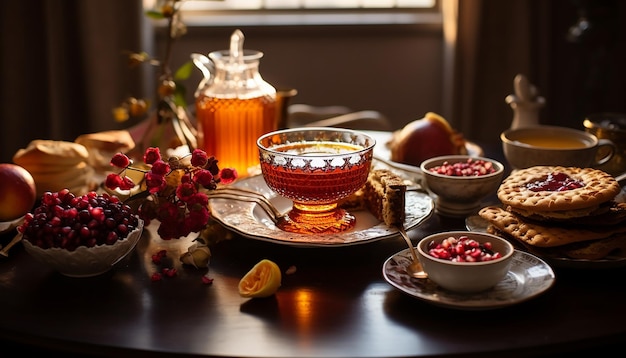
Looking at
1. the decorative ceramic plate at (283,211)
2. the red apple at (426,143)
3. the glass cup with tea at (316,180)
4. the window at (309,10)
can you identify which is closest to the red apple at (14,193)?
the decorative ceramic plate at (283,211)

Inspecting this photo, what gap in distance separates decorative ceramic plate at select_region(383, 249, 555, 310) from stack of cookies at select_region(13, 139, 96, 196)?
76 centimetres

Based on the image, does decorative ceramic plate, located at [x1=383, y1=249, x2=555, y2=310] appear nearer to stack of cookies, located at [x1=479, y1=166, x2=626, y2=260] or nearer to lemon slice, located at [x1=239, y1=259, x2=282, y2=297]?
stack of cookies, located at [x1=479, y1=166, x2=626, y2=260]

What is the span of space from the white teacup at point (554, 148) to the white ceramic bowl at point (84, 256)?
2.73 feet

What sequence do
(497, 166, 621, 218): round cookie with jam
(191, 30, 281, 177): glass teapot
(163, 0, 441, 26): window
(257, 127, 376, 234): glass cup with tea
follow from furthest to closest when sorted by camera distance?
(163, 0, 441, 26): window, (191, 30, 281, 177): glass teapot, (257, 127, 376, 234): glass cup with tea, (497, 166, 621, 218): round cookie with jam

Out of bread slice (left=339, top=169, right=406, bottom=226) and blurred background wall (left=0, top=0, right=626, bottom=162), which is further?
blurred background wall (left=0, top=0, right=626, bottom=162)

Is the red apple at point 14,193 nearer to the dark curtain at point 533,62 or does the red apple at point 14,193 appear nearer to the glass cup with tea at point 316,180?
the glass cup with tea at point 316,180

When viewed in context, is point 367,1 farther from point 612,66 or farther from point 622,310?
point 622,310

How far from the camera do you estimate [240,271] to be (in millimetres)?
1345

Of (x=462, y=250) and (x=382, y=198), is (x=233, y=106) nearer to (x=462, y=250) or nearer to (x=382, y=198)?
(x=382, y=198)

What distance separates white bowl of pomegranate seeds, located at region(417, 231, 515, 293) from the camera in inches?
45.8

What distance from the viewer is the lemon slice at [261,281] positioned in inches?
48.0

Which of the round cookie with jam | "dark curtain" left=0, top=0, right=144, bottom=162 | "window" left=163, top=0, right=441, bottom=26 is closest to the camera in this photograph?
the round cookie with jam

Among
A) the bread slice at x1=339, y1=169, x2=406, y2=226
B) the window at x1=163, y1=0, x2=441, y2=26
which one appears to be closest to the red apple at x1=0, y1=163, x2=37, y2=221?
the bread slice at x1=339, y1=169, x2=406, y2=226

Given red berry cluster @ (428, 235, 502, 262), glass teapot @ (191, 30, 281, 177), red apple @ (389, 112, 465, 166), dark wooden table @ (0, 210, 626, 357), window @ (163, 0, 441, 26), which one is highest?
window @ (163, 0, 441, 26)
